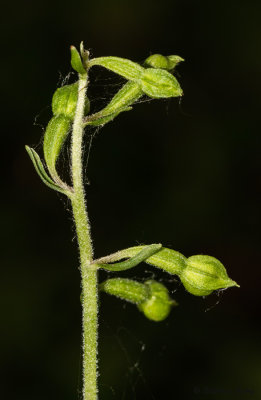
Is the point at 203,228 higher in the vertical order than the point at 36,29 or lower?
lower

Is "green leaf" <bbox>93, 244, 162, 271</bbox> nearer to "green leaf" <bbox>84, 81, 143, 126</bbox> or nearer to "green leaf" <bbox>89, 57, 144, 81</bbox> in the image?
"green leaf" <bbox>84, 81, 143, 126</bbox>

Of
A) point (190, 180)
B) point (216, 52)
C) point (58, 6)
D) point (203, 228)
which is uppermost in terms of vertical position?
point (58, 6)

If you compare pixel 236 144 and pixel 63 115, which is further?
pixel 236 144

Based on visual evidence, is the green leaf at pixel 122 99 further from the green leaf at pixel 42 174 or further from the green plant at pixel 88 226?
the green leaf at pixel 42 174

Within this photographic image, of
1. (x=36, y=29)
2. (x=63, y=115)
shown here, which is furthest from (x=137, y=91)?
(x=36, y=29)

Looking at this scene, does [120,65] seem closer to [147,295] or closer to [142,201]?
[147,295]

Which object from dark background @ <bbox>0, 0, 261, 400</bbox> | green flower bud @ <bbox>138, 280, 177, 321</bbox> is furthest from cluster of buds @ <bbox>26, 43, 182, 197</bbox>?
dark background @ <bbox>0, 0, 261, 400</bbox>

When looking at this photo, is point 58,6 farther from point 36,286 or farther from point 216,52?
point 36,286
